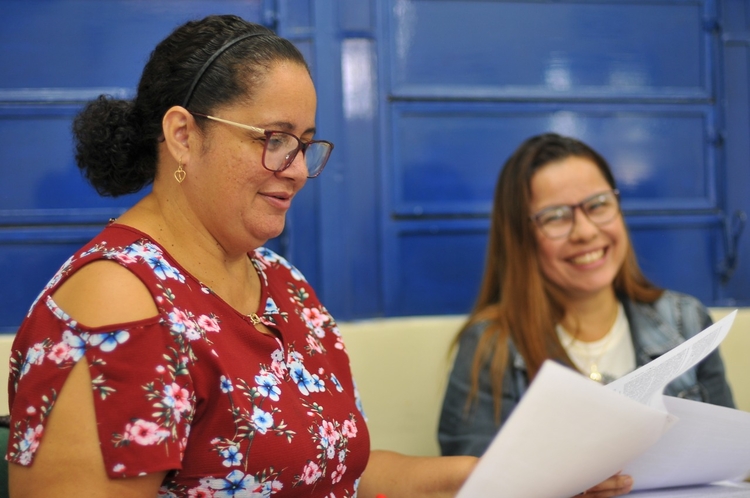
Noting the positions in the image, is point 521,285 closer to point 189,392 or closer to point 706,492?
point 706,492

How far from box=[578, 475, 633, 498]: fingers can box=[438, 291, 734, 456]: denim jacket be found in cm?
51

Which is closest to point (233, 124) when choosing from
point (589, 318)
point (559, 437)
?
point (559, 437)

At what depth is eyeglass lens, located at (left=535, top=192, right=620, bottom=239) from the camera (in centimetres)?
186

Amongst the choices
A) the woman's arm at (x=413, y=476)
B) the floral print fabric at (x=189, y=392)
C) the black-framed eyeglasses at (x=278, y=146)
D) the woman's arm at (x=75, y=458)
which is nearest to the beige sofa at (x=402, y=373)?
the woman's arm at (x=413, y=476)

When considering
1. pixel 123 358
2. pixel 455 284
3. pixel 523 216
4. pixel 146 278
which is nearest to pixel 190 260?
pixel 146 278

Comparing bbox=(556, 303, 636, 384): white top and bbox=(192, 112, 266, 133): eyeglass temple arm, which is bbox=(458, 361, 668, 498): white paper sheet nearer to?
bbox=(192, 112, 266, 133): eyeglass temple arm

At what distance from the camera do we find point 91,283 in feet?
3.22

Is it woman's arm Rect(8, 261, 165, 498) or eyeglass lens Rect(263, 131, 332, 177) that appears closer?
woman's arm Rect(8, 261, 165, 498)

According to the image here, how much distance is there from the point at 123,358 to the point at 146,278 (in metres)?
0.13

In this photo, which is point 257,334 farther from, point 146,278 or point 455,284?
point 455,284

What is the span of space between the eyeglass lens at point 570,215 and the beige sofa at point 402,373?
16.7 inches

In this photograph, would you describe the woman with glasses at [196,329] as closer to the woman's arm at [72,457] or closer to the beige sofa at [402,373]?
the woman's arm at [72,457]

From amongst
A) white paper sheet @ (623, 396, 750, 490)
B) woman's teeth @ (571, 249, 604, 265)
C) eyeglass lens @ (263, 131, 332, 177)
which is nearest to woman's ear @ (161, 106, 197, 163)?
eyeglass lens @ (263, 131, 332, 177)

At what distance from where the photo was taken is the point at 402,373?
2090 millimetres
